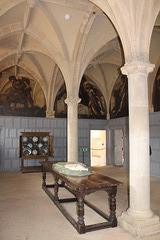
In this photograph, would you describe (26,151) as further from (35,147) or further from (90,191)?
(90,191)

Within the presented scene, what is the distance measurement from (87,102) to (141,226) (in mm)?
10428

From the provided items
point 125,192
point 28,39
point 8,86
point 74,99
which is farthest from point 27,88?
point 125,192

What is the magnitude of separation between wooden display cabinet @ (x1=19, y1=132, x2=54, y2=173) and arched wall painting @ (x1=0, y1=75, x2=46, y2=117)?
187cm

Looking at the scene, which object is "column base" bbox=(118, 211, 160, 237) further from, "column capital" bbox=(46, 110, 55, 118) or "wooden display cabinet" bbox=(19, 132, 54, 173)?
"column capital" bbox=(46, 110, 55, 118)

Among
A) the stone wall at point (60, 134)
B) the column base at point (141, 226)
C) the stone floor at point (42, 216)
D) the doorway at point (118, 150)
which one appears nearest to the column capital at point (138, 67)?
the column base at point (141, 226)

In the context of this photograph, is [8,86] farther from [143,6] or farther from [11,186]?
[143,6]

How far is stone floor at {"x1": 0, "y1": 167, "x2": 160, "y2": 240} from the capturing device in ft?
12.4

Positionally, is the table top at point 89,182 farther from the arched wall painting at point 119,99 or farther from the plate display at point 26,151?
the arched wall painting at point 119,99

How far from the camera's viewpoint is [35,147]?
37.5 ft

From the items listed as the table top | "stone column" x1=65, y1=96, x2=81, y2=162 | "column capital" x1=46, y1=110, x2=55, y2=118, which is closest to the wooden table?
the table top

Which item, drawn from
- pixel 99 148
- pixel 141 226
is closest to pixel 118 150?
pixel 99 148

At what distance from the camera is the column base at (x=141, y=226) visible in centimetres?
375

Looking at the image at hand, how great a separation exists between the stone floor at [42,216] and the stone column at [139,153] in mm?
302

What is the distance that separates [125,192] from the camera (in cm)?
692
